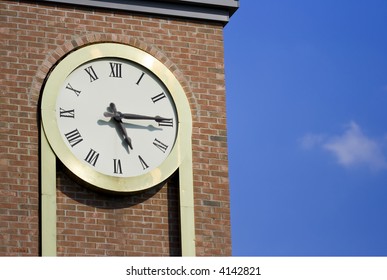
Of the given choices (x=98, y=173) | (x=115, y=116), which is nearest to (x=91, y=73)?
(x=115, y=116)

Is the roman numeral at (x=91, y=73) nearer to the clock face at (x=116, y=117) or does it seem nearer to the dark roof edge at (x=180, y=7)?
the clock face at (x=116, y=117)

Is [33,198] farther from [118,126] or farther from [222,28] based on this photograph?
[222,28]

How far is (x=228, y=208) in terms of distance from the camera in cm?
2181

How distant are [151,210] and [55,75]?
79.0 inches

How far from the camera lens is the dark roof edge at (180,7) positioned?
73.0 ft

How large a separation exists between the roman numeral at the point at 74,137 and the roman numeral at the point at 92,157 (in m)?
0.20

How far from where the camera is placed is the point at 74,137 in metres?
21.4

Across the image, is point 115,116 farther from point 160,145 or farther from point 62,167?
point 62,167

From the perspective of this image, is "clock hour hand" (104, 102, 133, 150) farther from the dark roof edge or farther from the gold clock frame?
the dark roof edge

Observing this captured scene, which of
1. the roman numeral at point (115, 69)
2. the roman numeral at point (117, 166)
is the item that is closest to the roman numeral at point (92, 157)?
the roman numeral at point (117, 166)
